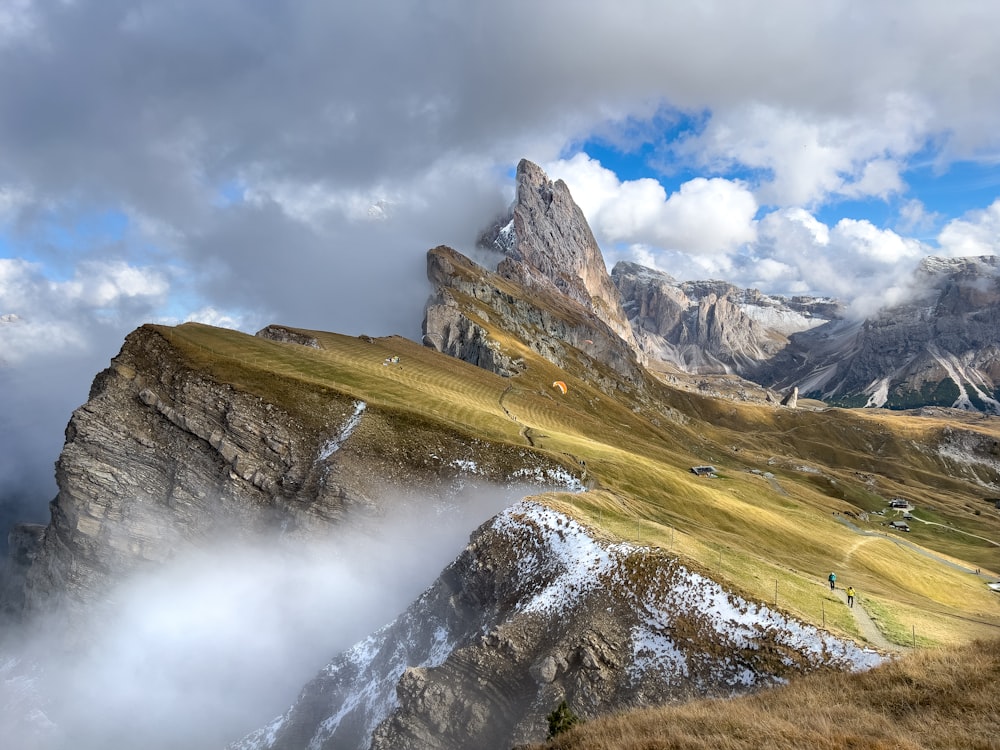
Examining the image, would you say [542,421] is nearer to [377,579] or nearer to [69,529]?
[377,579]

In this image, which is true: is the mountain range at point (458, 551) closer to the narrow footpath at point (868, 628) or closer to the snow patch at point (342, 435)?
the narrow footpath at point (868, 628)

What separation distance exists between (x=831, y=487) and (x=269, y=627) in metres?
153

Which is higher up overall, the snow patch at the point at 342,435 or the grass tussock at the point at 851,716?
the snow patch at the point at 342,435

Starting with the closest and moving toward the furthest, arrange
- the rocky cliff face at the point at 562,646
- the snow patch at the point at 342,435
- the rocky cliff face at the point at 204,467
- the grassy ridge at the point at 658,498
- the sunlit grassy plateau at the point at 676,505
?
the rocky cliff face at the point at 562,646 → the sunlit grassy plateau at the point at 676,505 → the grassy ridge at the point at 658,498 → the rocky cliff face at the point at 204,467 → the snow patch at the point at 342,435

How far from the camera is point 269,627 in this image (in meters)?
59.7

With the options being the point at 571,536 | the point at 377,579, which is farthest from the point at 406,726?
the point at 377,579

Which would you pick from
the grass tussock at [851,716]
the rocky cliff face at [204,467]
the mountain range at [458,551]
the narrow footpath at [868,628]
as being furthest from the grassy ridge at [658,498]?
the grass tussock at [851,716]

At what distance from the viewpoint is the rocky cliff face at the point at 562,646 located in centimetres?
2661

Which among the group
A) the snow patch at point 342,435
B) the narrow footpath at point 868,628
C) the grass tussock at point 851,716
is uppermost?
the snow patch at point 342,435

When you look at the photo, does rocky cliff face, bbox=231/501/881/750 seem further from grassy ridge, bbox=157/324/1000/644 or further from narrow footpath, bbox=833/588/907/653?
narrow footpath, bbox=833/588/907/653

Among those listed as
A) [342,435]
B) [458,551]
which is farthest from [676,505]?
[342,435]

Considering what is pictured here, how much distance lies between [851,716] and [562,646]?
14920 millimetres

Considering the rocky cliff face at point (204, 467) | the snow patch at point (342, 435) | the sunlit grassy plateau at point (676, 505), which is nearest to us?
the sunlit grassy plateau at point (676, 505)

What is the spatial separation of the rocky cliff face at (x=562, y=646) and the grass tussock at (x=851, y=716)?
3.38m
